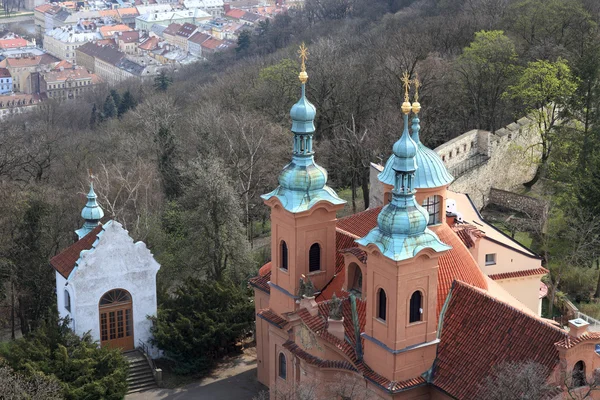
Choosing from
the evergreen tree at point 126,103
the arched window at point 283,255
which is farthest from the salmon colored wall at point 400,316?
the evergreen tree at point 126,103

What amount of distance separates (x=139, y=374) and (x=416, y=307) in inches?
534

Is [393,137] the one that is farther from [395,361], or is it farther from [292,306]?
[395,361]

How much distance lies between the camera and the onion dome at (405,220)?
3000cm

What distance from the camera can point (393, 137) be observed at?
56.5 m

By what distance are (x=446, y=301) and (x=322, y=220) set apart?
5.40 metres

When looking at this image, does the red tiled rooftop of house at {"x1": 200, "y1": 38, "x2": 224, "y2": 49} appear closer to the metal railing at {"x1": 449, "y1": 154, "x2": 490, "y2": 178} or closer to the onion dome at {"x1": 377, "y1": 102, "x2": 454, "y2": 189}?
the metal railing at {"x1": 449, "y1": 154, "x2": 490, "y2": 178}

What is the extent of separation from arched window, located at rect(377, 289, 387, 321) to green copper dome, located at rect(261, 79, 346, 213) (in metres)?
5.07

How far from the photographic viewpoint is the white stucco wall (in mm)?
39625

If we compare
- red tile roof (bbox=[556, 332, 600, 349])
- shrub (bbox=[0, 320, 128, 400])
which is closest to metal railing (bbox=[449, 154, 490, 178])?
shrub (bbox=[0, 320, 128, 400])

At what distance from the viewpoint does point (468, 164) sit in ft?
178

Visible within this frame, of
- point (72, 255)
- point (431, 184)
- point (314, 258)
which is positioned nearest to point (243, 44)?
point (72, 255)

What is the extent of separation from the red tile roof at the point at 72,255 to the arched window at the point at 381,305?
1398cm

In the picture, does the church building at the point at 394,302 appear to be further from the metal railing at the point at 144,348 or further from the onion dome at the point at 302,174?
the metal railing at the point at 144,348

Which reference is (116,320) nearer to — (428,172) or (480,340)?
(428,172)
